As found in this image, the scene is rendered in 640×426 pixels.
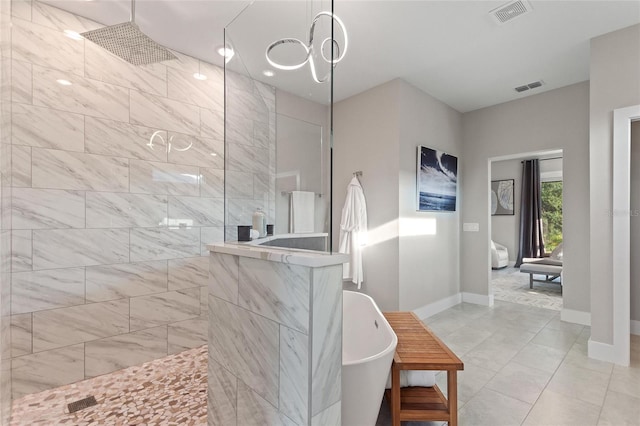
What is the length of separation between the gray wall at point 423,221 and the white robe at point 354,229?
448mm

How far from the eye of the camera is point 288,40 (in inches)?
71.3

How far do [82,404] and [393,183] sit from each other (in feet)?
10.5

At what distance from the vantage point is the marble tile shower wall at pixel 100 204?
6.58 ft

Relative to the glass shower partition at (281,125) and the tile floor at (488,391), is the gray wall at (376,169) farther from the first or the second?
the glass shower partition at (281,125)

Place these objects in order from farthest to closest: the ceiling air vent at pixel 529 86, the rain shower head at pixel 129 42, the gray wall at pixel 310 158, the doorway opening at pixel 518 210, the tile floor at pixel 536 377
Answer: the doorway opening at pixel 518 210, the ceiling air vent at pixel 529 86, the tile floor at pixel 536 377, the rain shower head at pixel 129 42, the gray wall at pixel 310 158

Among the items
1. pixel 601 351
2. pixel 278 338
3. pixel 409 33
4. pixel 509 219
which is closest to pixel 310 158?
pixel 278 338

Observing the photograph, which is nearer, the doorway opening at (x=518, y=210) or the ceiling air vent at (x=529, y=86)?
the ceiling air vent at (x=529, y=86)

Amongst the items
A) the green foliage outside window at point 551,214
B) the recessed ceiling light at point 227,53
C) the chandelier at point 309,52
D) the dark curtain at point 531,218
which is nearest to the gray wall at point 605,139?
the chandelier at point 309,52

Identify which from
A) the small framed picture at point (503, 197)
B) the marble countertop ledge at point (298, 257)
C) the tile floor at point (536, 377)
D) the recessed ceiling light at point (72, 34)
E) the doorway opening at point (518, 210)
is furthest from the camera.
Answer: the small framed picture at point (503, 197)

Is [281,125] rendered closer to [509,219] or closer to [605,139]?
[605,139]

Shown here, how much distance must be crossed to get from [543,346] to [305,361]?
2886 mm

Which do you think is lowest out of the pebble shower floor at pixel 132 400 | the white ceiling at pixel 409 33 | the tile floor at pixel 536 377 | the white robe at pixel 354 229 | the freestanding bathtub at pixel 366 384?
the pebble shower floor at pixel 132 400

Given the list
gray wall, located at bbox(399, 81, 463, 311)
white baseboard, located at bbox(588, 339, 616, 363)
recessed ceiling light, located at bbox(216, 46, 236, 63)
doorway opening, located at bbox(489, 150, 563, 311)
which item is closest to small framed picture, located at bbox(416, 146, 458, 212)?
gray wall, located at bbox(399, 81, 463, 311)

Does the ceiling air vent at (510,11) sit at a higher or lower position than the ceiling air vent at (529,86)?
higher
